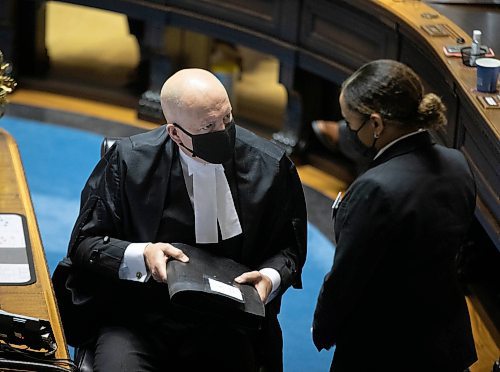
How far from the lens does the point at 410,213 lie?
10.9ft

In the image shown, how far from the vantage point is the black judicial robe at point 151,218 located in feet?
12.1

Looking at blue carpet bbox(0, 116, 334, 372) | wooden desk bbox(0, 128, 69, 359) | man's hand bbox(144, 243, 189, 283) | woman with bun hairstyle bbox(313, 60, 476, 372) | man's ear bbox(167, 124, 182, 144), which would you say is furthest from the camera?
blue carpet bbox(0, 116, 334, 372)

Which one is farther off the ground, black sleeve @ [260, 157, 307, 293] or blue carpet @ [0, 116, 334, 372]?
black sleeve @ [260, 157, 307, 293]

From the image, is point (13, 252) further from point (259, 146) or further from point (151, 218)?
point (259, 146)

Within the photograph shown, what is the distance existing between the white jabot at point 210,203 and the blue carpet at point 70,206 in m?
1.24

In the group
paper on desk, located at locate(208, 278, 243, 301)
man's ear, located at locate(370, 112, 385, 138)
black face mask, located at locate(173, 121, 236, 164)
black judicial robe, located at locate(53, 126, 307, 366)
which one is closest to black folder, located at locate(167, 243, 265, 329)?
paper on desk, located at locate(208, 278, 243, 301)

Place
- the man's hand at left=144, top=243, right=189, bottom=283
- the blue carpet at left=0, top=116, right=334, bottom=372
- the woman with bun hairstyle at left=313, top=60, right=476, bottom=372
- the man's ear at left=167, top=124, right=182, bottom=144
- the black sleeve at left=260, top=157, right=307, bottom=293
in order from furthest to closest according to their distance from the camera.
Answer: the blue carpet at left=0, top=116, right=334, bottom=372
the black sleeve at left=260, top=157, right=307, bottom=293
the man's ear at left=167, top=124, right=182, bottom=144
the man's hand at left=144, top=243, right=189, bottom=283
the woman with bun hairstyle at left=313, top=60, right=476, bottom=372

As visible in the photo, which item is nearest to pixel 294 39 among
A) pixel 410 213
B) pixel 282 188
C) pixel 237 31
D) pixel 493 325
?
pixel 237 31

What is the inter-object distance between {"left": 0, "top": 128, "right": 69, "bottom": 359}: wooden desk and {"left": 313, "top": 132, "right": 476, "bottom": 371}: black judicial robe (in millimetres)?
825

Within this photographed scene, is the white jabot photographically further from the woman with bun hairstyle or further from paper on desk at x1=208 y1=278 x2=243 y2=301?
the woman with bun hairstyle

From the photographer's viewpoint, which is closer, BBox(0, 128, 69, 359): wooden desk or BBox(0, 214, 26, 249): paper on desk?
BBox(0, 128, 69, 359): wooden desk

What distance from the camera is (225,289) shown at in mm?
3410

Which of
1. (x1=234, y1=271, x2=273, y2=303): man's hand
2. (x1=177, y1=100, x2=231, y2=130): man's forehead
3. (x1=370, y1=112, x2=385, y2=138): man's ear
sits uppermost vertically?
(x1=370, y1=112, x2=385, y2=138): man's ear

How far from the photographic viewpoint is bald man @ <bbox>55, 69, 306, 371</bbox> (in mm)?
3637
